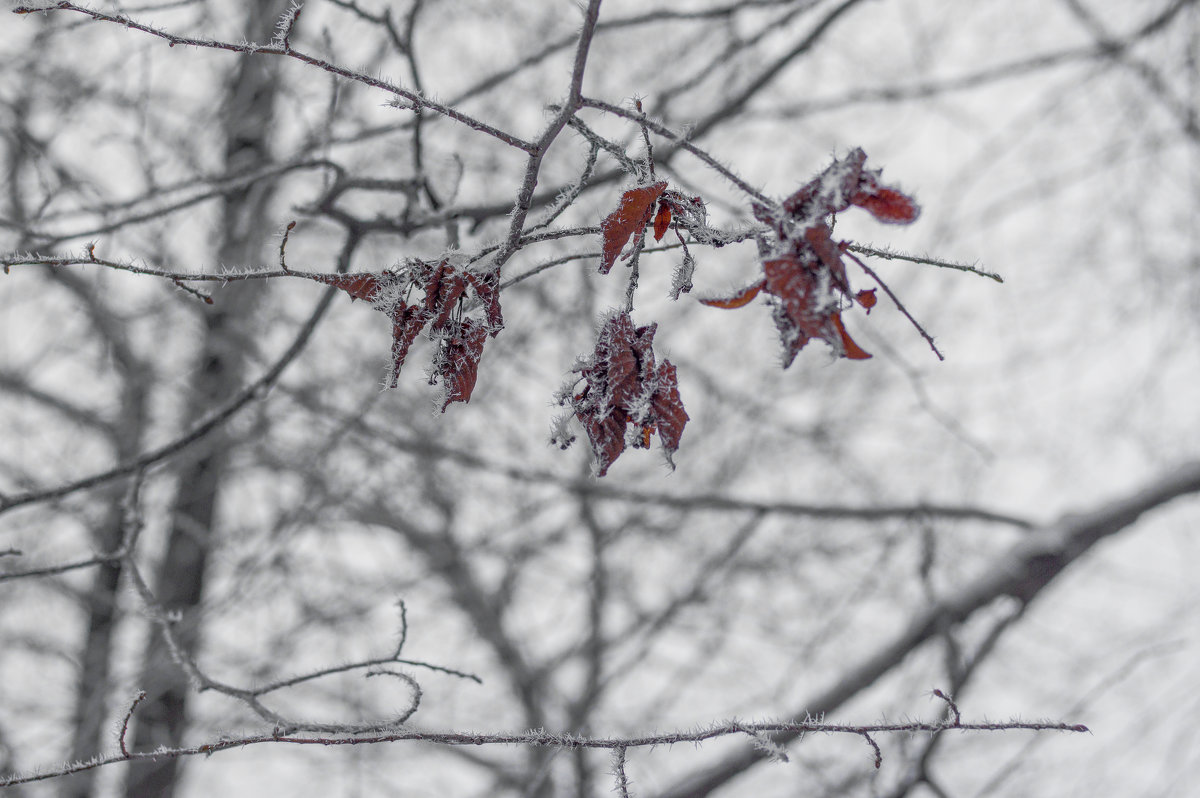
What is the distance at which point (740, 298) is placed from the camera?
869mm

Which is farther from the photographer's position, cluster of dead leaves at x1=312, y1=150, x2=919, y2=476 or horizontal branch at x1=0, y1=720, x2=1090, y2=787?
horizontal branch at x1=0, y1=720, x2=1090, y2=787

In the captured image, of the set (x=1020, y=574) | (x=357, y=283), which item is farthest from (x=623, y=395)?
(x=1020, y=574)

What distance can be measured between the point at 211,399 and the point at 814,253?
4354mm

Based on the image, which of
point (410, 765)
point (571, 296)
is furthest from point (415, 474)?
point (410, 765)

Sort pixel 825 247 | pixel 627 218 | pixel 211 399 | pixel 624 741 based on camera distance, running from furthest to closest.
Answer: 1. pixel 211 399
2. pixel 624 741
3. pixel 627 218
4. pixel 825 247

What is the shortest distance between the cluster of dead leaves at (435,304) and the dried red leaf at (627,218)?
13cm

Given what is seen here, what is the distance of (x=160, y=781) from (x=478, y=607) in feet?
7.16

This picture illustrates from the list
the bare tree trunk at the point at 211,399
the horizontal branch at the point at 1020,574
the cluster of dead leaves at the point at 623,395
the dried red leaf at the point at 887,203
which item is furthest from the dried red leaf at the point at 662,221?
the bare tree trunk at the point at 211,399

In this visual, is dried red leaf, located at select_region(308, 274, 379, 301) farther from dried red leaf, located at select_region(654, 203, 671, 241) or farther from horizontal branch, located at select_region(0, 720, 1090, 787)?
horizontal branch, located at select_region(0, 720, 1090, 787)

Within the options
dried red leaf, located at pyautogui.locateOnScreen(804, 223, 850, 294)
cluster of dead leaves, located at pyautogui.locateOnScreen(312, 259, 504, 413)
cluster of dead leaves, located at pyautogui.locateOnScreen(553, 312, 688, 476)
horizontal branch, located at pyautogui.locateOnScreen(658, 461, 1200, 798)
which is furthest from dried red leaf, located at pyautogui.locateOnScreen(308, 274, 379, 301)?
horizontal branch, located at pyautogui.locateOnScreen(658, 461, 1200, 798)

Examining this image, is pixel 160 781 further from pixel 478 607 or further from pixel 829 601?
pixel 829 601

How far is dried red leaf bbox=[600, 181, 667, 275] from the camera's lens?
0.91 m

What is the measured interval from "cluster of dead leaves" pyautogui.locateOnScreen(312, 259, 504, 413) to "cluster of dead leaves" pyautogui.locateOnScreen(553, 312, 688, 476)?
0.12 meters

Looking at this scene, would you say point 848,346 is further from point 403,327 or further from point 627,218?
point 403,327
